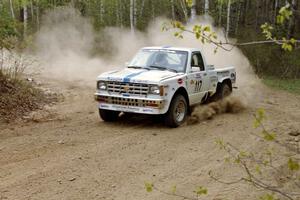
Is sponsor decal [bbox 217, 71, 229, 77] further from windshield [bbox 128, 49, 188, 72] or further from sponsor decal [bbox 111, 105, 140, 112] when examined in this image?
sponsor decal [bbox 111, 105, 140, 112]

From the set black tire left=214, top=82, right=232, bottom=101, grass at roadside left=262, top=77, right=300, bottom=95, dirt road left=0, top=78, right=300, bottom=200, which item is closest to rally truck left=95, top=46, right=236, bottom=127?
dirt road left=0, top=78, right=300, bottom=200

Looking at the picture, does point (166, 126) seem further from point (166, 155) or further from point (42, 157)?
point (42, 157)

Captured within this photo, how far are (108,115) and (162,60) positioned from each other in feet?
6.24

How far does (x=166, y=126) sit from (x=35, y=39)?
23.8 meters

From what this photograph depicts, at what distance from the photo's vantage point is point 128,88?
31.4ft

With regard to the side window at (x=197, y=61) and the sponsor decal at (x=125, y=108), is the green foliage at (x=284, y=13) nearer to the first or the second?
the sponsor decal at (x=125, y=108)

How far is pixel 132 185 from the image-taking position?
618 cm

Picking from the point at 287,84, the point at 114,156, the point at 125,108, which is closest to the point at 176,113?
the point at 125,108

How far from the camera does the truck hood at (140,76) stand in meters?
9.44

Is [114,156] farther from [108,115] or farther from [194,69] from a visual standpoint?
[194,69]

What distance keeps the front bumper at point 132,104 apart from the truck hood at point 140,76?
1.33 feet

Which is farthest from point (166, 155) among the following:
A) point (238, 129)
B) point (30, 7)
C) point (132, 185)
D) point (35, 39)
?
point (30, 7)

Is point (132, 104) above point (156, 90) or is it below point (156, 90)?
below

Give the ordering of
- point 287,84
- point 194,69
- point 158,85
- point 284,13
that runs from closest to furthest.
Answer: point 284,13
point 158,85
point 194,69
point 287,84
